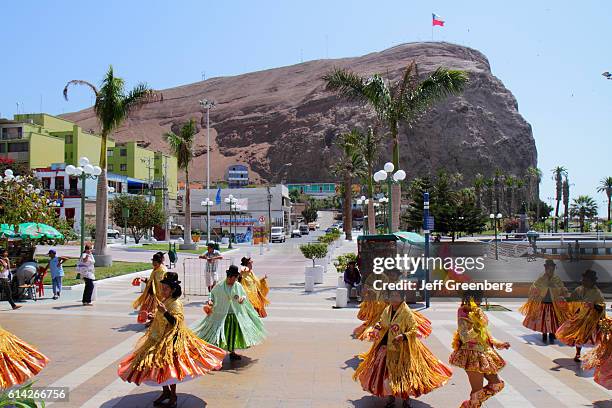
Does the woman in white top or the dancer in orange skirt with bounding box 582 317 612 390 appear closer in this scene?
the dancer in orange skirt with bounding box 582 317 612 390

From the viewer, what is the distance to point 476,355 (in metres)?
5.86

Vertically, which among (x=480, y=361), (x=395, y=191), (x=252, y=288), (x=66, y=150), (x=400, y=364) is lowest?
(x=400, y=364)

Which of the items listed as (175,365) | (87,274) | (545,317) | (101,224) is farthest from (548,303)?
(101,224)

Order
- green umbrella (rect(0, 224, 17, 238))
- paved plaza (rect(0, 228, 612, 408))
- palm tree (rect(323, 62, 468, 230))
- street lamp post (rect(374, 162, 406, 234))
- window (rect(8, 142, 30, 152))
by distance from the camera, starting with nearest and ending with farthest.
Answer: paved plaza (rect(0, 228, 612, 408))
street lamp post (rect(374, 162, 406, 234))
green umbrella (rect(0, 224, 17, 238))
palm tree (rect(323, 62, 468, 230))
window (rect(8, 142, 30, 152))

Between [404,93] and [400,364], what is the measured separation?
1472 centimetres

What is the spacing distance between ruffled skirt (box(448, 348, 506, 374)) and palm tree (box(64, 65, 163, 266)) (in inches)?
822

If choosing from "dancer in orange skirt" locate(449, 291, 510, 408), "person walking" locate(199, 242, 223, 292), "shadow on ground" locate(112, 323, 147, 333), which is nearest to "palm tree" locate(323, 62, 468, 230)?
"person walking" locate(199, 242, 223, 292)

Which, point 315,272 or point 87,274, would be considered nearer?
point 87,274

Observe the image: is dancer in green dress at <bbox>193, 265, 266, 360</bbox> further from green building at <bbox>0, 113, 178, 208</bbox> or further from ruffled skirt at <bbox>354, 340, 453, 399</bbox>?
green building at <bbox>0, 113, 178, 208</bbox>

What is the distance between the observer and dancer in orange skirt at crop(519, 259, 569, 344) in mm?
9430

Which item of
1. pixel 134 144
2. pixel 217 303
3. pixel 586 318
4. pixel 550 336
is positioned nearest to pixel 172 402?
pixel 217 303

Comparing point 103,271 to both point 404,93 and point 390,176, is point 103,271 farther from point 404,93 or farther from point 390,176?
point 404,93

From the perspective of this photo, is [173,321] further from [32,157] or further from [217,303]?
[32,157]

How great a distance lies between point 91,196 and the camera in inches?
2510
